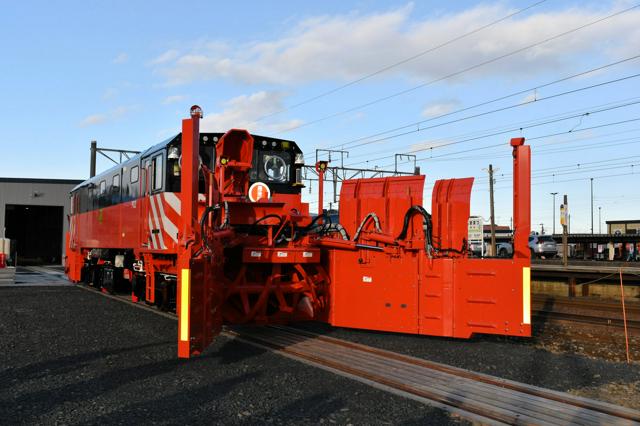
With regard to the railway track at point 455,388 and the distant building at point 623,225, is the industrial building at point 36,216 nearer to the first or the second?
the railway track at point 455,388

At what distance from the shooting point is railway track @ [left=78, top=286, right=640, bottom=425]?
182 inches

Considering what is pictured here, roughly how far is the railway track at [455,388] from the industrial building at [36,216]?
35323 mm

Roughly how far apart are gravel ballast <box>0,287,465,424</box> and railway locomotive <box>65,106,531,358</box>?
1.64 ft

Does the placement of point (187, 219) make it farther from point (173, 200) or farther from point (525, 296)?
point (525, 296)

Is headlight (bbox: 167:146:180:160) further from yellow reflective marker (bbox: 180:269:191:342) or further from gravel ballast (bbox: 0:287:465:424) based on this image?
yellow reflective marker (bbox: 180:269:191:342)

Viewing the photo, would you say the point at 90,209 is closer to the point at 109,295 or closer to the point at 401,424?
the point at 109,295

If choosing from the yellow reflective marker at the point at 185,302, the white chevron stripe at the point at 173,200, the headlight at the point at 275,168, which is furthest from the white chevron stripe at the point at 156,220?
the yellow reflective marker at the point at 185,302

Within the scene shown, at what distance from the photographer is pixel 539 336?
8.83 m

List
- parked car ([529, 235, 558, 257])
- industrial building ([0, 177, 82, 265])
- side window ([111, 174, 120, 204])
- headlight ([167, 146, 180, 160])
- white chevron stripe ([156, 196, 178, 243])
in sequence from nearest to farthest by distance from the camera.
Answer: white chevron stripe ([156, 196, 178, 243]), headlight ([167, 146, 180, 160]), side window ([111, 174, 120, 204]), industrial building ([0, 177, 82, 265]), parked car ([529, 235, 558, 257])

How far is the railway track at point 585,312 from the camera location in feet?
32.9

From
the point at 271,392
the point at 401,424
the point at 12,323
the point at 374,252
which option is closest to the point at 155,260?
the point at 12,323

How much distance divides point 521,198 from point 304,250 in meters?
3.05

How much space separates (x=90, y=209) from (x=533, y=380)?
45.1ft

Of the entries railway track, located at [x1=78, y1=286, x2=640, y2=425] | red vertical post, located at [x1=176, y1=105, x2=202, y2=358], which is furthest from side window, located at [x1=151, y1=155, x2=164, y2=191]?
red vertical post, located at [x1=176, y1=105, x2=202, y2=358]
